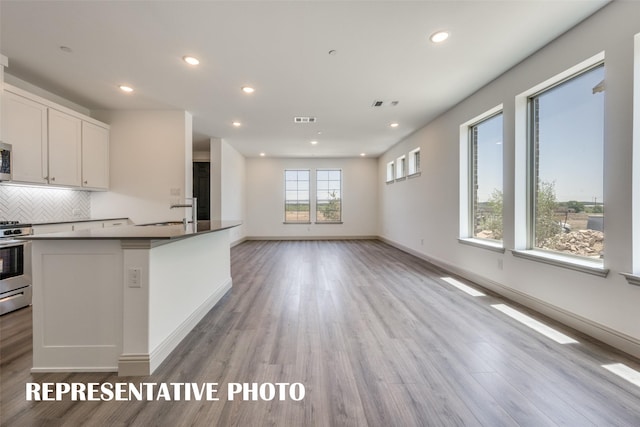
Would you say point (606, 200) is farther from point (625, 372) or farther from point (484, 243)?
point (484, 243)

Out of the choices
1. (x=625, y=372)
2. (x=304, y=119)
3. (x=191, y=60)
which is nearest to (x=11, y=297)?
(x=191, y=60)

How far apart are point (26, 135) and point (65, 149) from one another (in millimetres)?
518

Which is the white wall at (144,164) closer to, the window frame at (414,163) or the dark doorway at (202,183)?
the dark doorway at (202,183)

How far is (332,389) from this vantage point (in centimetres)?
166

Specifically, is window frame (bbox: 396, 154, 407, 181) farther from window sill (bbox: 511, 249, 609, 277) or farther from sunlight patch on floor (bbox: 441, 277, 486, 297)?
window sill (bbox: 511, 249, 609, 277)

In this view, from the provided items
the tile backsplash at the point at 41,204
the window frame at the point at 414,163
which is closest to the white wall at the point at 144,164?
the tile backsplash at the point at 41,204

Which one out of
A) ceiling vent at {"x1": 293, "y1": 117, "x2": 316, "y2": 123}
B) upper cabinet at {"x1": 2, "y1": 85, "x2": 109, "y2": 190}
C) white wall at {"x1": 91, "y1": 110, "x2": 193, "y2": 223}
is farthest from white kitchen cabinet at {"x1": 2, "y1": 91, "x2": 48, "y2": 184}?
ceiling vent at {"x1": 293, "y1": 117, "x2": 316, "y2": 123}

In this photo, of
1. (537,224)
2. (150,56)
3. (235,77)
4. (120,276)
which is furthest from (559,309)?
(150,56)

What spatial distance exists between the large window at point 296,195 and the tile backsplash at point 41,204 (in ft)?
18.1

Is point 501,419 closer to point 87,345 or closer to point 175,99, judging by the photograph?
point 87,345

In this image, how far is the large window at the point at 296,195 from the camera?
9273 mm

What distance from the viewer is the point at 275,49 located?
110 inches

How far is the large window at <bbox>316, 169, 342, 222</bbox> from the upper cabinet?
19.7ft

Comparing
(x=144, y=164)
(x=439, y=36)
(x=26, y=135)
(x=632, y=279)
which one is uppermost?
(x=439, y=36)
